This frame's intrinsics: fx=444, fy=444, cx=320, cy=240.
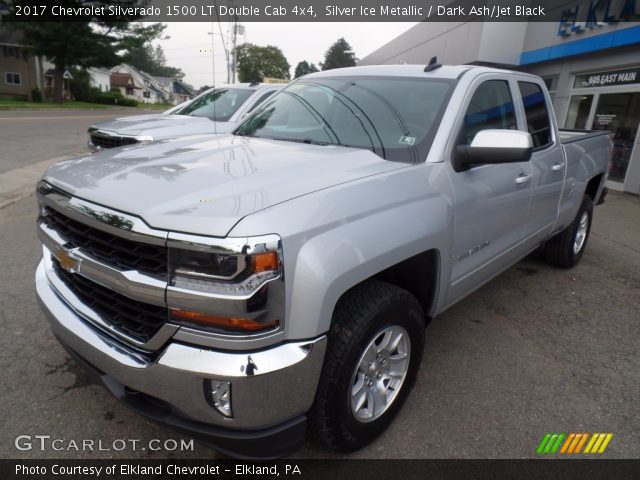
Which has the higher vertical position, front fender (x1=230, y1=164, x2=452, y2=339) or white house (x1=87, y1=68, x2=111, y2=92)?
white house (x1=87, y1=68, x2=111, y2=92)

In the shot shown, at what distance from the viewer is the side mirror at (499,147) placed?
2.35 meters

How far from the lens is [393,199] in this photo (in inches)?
81.5

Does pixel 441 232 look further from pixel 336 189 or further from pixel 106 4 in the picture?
pixel 106 4

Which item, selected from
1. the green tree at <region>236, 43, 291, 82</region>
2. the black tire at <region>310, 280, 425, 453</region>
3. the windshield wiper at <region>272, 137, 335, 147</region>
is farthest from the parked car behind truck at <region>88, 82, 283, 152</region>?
the green tree at <region>236, 43, 291, 82</region>

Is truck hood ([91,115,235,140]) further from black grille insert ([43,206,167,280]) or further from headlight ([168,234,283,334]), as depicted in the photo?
headlight ([168,234,283,334])

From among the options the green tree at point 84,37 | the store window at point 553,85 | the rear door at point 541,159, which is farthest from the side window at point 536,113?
the green tree at point 84,37

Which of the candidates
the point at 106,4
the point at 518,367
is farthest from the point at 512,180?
the point at 106,4

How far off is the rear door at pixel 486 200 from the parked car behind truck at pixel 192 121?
3.83m

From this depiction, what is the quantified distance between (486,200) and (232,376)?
1.89 meters

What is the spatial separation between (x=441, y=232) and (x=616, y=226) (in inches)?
246

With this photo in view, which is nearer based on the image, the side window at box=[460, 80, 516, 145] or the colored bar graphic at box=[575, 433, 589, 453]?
the colored bar graphic at box=[575, 433, 589, 453]
